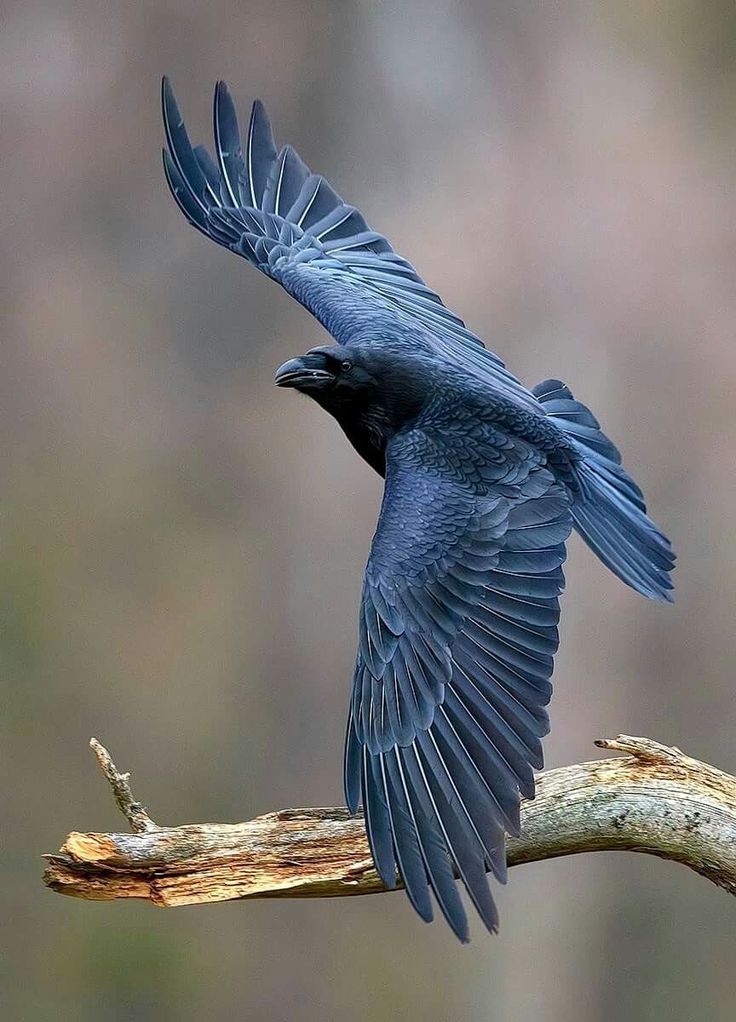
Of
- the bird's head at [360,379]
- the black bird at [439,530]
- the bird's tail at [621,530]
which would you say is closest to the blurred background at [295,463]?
the black bird at [439,530]

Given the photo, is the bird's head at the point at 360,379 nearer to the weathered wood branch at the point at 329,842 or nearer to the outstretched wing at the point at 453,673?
the outstretched wing at the point at 453,673

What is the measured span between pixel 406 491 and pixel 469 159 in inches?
311

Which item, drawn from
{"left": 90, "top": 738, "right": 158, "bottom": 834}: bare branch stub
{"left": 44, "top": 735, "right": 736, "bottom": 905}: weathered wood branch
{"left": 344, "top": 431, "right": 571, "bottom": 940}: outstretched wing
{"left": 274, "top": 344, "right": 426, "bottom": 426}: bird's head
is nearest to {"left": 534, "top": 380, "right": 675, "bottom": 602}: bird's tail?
{"left": 344, "top": 431, "right": 571, "bottom": 940}: outstretched wing

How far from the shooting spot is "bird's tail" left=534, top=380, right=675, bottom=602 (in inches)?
205

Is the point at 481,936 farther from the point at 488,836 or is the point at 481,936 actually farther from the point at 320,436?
the point at 488,836

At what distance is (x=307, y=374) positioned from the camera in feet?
17.7

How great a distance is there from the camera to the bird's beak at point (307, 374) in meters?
5.38

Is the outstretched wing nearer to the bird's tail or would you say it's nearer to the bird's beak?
the bird's tail

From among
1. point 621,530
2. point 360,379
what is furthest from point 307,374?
point 621,530

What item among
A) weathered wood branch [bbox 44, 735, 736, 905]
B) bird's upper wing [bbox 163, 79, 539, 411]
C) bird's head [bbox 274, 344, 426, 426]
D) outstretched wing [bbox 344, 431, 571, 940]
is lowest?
weathered wood branch [bbox 44, 735, 736, 905]

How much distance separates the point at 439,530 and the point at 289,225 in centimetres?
234

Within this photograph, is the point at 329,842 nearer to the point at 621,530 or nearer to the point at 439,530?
the point at 439,530

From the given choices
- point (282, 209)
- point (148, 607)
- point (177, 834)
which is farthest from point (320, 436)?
point (177, 834)

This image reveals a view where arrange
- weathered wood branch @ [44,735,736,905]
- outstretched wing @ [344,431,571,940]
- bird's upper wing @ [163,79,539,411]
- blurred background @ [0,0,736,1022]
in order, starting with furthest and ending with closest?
blurred background @ [0,0,736,1022]
bird's upper wing @ [163,79,539,411]
weathered wood branch @ [44,735,736,905]
outstretched wing @ [344,431,571,940]
